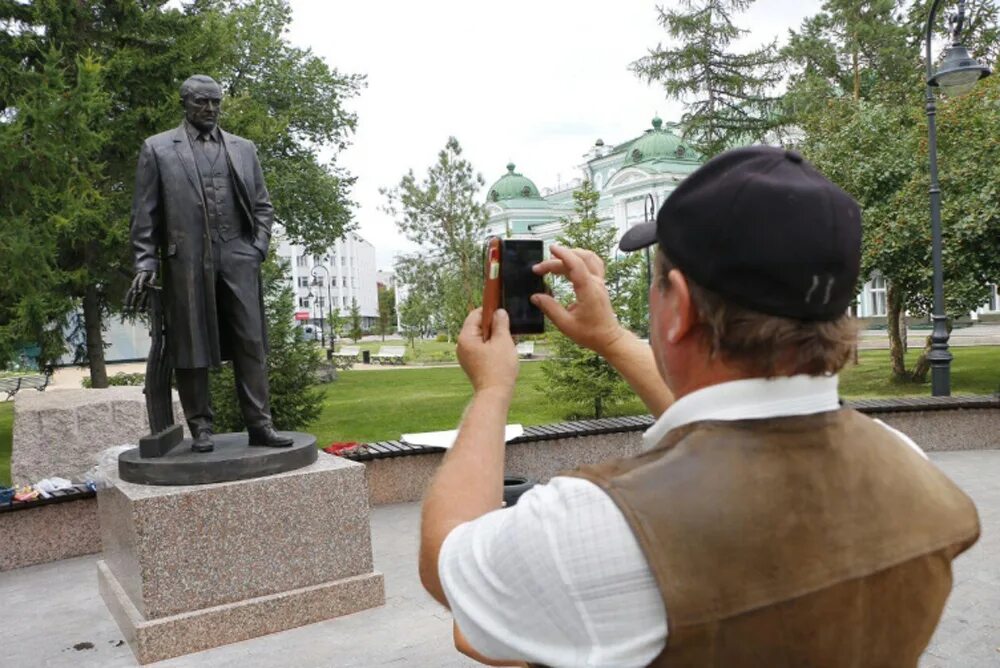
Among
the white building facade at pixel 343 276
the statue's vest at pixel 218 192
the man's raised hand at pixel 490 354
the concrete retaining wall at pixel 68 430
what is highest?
the white building facade at pixel 343 276

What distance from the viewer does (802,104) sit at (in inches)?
1081

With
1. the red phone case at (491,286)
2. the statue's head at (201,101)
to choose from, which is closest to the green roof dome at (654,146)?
the statue's head at (201,101)

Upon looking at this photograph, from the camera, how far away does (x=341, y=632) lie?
16.0 ft

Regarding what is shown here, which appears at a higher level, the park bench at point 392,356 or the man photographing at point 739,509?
the man photographing at point 739,509

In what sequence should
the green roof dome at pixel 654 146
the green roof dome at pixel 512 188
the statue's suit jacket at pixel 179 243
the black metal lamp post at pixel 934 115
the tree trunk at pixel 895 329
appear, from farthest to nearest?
1. the green roof dome at pixel 512 188
2. the green roof dome at pixel 654 146
3. the tree trunk at pixel 895 329
4. the black metal lamp post at pixel 934 115
5. the statue's suit jacket at pixel 179 243

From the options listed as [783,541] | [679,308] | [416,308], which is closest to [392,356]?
[416,308]

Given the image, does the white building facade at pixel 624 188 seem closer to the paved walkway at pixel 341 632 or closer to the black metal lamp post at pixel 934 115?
the black metal lamp post at pixel 934 115

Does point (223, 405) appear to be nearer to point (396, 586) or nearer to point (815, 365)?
point (396, 586)

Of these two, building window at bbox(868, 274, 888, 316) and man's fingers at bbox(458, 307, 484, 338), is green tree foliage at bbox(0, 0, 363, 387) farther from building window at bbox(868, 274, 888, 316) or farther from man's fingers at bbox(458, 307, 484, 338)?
building window at bbox(868, 274, 888, 316)

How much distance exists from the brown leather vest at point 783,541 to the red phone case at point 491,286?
0.46 m

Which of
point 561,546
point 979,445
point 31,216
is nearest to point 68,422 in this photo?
point 31,216

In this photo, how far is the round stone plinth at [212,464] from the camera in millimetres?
4754

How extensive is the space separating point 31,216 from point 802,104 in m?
23.5

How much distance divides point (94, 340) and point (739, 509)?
17485 millimetres
